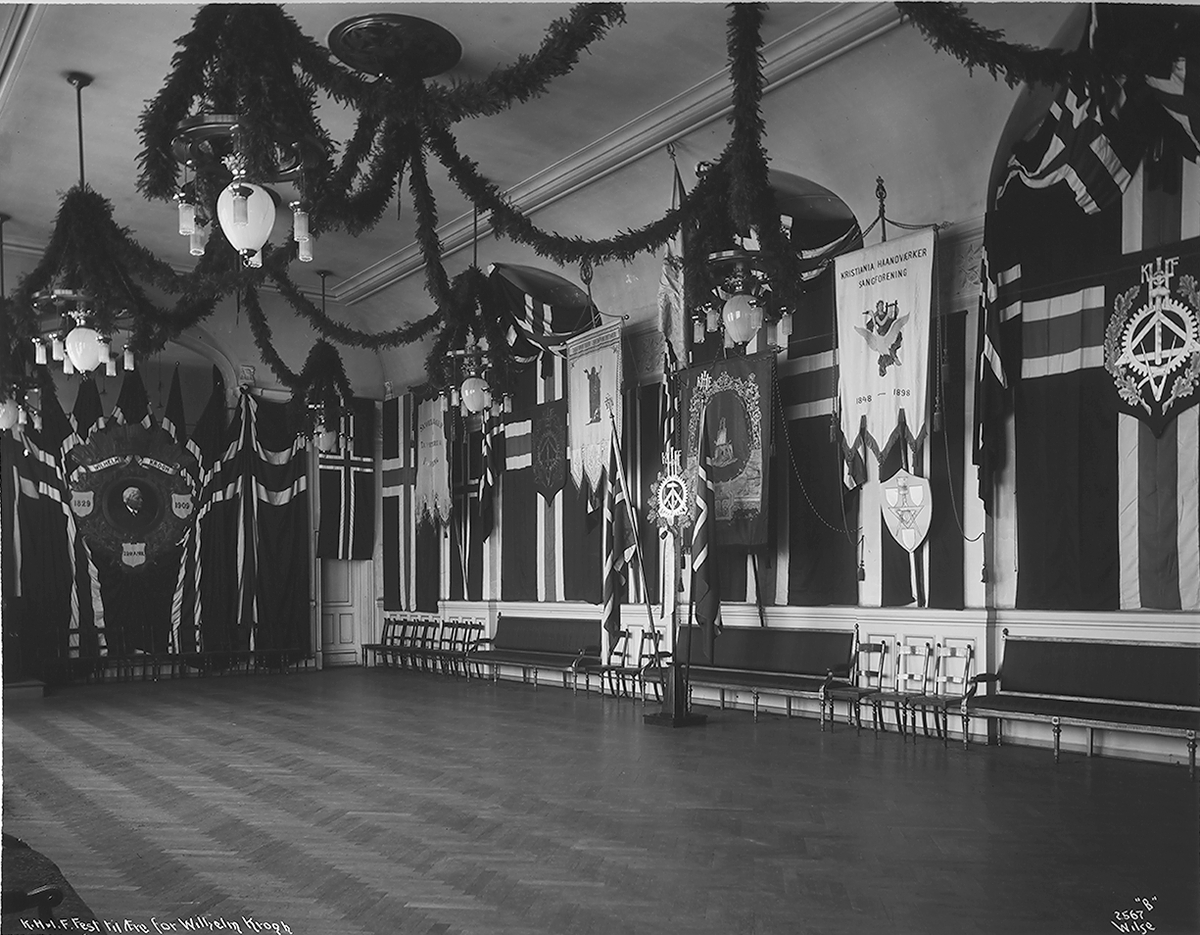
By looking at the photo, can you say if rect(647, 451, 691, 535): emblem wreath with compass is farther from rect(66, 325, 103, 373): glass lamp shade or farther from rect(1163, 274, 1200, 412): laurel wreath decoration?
rect(66, 325, 103, 373): glass lamp shade

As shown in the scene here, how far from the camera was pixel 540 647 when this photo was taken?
1260 cm

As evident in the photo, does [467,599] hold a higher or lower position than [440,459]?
lower

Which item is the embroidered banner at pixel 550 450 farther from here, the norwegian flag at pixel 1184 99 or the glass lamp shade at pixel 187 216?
the glass lamp shade at pixel 187 216

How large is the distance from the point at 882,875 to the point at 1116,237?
5042mm

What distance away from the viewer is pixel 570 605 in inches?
497

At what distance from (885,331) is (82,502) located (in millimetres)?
10971

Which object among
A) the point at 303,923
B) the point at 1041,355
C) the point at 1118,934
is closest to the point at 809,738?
the point at 1041,355

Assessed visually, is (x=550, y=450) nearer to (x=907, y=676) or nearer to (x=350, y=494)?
(x=350, y=494)

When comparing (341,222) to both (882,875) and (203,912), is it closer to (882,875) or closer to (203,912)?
(203,912)

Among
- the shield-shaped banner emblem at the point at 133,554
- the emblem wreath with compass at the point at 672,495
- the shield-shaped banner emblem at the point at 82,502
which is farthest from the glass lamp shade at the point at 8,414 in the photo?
the emblem wreath with compass at the point at 672,495

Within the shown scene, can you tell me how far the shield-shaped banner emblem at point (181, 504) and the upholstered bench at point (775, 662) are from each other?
8.17 m

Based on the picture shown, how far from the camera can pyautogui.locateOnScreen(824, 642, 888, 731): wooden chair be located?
848 cm

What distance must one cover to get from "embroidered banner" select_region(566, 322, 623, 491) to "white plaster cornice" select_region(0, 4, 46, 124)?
5.97 m
